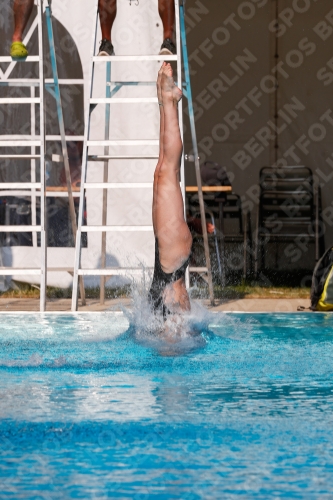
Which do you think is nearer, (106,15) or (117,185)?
(117,185)

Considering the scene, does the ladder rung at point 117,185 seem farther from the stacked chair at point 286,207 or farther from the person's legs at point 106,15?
the stacked chair at point 286,207

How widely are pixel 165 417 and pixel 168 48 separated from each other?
3231 millimetres

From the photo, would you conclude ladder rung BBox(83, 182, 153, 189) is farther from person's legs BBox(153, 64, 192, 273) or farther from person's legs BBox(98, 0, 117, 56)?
person's legs BBox(153, 64, 192, 273)

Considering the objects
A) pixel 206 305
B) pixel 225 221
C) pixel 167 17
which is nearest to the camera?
pixel 167 17

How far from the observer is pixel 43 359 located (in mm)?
2955

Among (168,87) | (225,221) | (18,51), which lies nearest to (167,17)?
(18,51)

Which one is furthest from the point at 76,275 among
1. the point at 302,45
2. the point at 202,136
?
the point at 302,45

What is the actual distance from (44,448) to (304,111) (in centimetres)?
642

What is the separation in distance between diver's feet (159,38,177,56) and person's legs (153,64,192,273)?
4.88ft

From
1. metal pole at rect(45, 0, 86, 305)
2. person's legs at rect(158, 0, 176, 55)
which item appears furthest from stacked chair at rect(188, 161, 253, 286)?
person's legs at rect(158, 0, 176, 55)

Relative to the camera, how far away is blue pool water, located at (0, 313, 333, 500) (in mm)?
1518

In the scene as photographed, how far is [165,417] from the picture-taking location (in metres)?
1.99

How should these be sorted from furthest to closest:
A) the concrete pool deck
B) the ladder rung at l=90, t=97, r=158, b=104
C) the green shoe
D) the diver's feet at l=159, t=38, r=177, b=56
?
the concrete pool deck → the diver's feet at l=159, t=38, r=177, b=56 → the ladder rung at l=90, t=97, r=158, b=104 → the green shoe

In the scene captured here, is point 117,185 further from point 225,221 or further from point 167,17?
point 225,221
